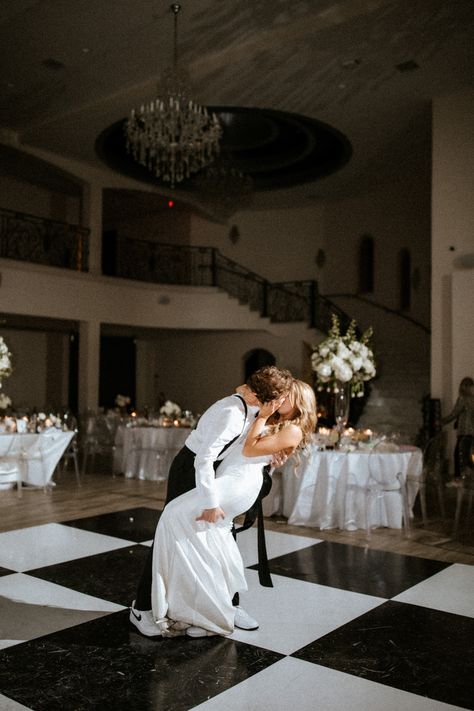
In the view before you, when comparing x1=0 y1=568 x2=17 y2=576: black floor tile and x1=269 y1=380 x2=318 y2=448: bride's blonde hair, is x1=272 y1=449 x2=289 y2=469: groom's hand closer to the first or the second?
x1=269 y1=380 x2=318 y2=448: bride's blonde hair

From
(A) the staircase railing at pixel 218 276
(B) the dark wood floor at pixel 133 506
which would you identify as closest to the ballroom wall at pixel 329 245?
(A) the staircase railing at pixel 218 276

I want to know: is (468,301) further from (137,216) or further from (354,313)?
(137,216)

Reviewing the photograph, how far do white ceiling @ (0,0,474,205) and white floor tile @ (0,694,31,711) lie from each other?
24.0 ft

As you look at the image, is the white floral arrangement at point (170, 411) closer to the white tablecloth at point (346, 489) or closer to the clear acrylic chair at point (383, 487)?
the white tablecloth at point (346, 489)

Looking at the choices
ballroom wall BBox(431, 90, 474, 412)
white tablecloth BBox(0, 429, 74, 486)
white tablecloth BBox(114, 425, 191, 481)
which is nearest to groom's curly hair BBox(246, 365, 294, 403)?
white tablecloth BBox(0, 429, 74, 486)

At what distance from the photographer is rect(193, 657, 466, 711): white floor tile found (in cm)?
270

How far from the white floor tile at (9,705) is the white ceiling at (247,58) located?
7311 millimetres

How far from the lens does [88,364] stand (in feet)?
44.0

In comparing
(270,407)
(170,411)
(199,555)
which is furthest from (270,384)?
(170,411)

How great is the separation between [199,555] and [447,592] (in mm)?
1860

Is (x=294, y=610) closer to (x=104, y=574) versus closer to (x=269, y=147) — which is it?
(x=104, y=574)

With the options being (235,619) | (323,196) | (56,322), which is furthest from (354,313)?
(235,619)

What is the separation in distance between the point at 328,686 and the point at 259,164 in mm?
12454

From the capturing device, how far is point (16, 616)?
368 centimetres
